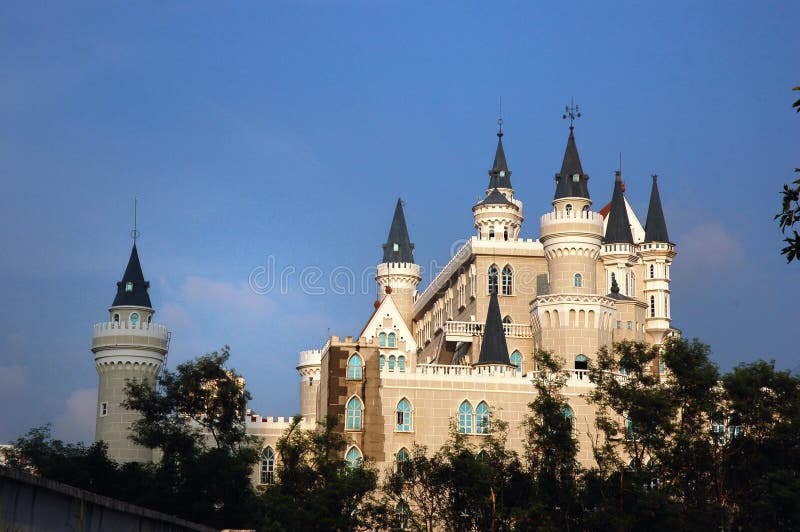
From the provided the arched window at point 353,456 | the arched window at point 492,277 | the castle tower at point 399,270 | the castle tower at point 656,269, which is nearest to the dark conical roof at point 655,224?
the castle tower at point 656,269

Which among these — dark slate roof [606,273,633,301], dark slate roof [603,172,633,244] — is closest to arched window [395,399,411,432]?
dark slate roof [606,273,633,301]

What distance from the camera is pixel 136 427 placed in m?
58.8

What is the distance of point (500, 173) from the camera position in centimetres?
8294

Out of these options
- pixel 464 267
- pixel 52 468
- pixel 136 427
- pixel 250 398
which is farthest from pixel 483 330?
pixel 52 468

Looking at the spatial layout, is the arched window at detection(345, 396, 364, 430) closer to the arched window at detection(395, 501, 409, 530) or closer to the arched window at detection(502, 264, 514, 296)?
the arched window at detection(395, 501, 409, 530)

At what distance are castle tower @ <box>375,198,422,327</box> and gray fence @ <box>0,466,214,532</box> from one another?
2580 inches

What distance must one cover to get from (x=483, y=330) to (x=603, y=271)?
9.66 metres

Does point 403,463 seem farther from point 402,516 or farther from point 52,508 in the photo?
point 52,508

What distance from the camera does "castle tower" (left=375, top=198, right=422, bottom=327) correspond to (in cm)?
8362

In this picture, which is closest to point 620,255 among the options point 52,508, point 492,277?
point 492,277

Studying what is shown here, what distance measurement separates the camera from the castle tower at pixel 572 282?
6800cm

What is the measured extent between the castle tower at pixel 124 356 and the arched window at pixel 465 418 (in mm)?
→ 15157

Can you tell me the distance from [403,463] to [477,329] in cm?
1935

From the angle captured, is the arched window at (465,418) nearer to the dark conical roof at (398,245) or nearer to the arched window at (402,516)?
the arched window at (402,516)
